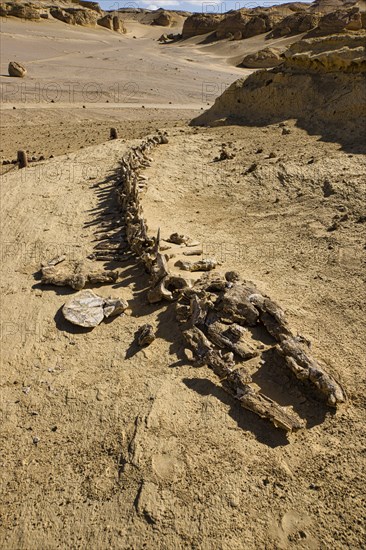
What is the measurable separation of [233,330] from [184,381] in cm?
86

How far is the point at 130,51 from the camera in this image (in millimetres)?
44875

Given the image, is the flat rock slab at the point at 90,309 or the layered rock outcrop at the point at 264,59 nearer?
the flat rock slab at the point at 90,309

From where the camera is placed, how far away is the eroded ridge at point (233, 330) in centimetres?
428

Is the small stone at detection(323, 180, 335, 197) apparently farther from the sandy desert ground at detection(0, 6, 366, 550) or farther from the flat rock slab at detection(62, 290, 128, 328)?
the flat rock slab at detection(62, 290, 128, 328)

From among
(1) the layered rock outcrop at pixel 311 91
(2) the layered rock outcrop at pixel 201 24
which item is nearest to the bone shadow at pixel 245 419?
(1) the layered rock outcrop at pixel 311 91

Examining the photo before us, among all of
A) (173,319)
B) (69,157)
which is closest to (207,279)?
(173,319)

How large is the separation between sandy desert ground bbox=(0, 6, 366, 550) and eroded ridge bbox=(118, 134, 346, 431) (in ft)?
0.46

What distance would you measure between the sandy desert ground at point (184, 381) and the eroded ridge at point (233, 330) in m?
0.14

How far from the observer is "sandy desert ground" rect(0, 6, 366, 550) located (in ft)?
11.9

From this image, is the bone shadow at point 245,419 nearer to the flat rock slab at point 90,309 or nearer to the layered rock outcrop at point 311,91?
the flat rock slab at point 90,309

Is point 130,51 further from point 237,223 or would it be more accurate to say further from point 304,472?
point 304,472

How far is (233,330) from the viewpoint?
5.11m

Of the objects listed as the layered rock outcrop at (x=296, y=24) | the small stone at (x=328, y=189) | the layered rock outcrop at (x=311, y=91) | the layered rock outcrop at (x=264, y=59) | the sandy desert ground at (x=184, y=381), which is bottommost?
the sandy desert ground at (x=184, y=381)

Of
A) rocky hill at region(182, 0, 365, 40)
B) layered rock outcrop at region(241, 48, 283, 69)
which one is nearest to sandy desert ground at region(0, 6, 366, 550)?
layered rock outcrop at region(241, 48, 283, 69)
